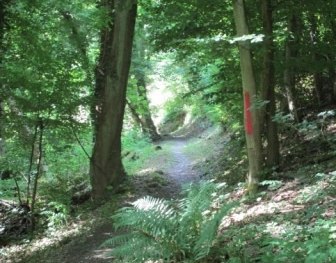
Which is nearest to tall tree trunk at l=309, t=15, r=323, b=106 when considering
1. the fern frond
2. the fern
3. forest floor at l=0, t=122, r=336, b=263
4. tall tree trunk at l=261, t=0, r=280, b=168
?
tall tree trunk at l=261, t=0, r=280, b=168

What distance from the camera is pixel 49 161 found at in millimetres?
11156

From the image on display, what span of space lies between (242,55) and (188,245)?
3219 mm

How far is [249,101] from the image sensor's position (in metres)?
6.73

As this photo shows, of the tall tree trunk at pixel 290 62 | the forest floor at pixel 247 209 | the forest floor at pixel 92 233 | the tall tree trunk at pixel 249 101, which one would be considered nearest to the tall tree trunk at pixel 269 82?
the forest floor at pixel 247 209

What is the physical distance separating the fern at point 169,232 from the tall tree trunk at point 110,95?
5.70 m

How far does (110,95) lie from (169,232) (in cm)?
670

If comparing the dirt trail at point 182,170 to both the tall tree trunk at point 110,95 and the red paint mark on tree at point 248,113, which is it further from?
the red paint mark on tree at point 248,113

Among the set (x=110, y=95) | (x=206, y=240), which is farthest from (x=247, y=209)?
(x=110, y=95)

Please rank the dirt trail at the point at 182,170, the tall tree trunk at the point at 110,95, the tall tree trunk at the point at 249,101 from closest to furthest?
1. the tall tree trunk at the point at 249,101
2. the tall tree trunk at the point at 110,95
3. the dirt trail at the point at 182,170

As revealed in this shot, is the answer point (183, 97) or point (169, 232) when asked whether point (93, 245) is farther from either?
point (183, 97)

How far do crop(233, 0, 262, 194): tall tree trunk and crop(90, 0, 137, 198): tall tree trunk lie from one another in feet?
16.6

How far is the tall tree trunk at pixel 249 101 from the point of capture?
21.7 feet

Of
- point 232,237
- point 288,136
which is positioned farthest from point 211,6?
point 232,237

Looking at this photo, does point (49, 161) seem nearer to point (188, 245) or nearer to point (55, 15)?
point (55, 15)
